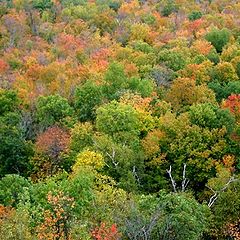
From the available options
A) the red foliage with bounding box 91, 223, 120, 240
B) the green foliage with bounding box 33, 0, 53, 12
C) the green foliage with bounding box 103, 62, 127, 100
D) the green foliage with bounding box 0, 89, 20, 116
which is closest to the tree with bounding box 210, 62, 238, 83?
the green foliage with bounding box 103, 62, 127, 100

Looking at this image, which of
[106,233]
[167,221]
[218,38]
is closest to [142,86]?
[167,221]

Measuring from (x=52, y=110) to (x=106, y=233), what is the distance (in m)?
27.0

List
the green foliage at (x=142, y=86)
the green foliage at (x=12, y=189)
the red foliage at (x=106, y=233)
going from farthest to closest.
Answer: the green foliage at (x=142, y=86), the green foliage at (x=12, y=189), the red foliage at (x=106, y=233)

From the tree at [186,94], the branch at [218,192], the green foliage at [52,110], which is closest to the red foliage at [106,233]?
the branch at [218,192]

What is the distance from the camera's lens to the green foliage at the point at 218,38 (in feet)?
284

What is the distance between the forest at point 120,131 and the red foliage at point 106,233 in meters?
0.11

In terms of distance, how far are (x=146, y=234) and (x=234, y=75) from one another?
42526mm

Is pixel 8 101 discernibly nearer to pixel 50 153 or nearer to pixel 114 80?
pixel 50 153

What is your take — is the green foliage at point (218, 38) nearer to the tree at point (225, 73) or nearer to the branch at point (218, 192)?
the tree at point (225, 73)

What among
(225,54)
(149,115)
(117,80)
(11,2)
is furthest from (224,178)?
(11,2)

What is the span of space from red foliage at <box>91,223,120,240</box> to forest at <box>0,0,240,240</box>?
0.11 m

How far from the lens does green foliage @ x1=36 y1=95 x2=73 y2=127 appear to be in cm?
5875

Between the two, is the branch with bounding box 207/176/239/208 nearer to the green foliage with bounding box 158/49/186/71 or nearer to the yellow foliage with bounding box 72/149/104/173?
the yellow foliage with bounding box 72/149/104/173

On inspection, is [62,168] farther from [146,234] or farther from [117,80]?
[146,234]
